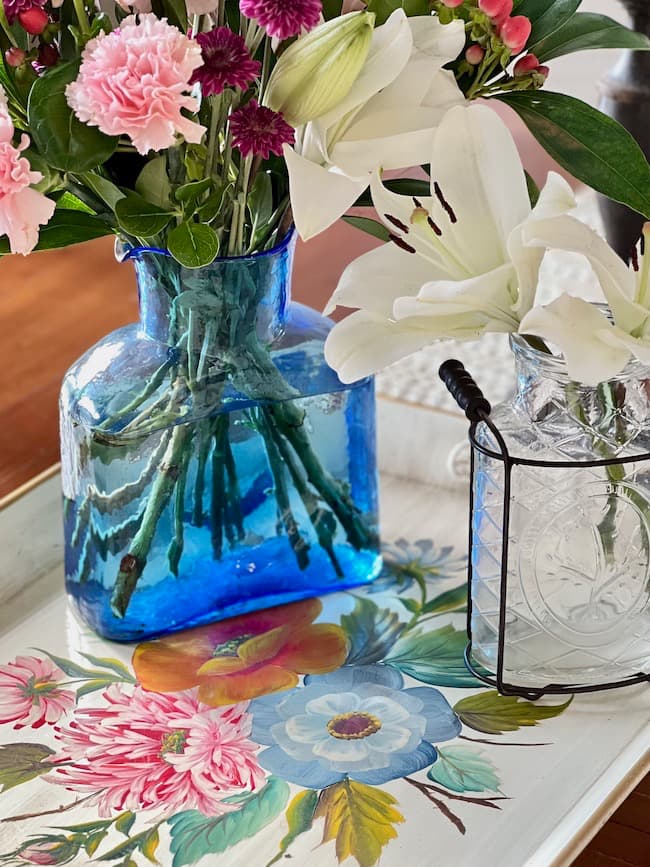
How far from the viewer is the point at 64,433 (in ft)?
2.35

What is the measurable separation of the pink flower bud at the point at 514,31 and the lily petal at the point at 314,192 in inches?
3.8

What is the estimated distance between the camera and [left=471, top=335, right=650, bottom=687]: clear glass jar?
0.63 meters

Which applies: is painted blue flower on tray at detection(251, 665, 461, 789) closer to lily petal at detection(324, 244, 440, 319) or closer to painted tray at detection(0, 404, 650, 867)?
painted tray at detection(0, 404, 650, 867)

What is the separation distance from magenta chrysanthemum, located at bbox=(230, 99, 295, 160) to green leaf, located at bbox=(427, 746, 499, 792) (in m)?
0.31

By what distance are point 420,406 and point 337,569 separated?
189 mm

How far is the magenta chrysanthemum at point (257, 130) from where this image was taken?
0.55m

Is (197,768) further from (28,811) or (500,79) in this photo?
(500,79)

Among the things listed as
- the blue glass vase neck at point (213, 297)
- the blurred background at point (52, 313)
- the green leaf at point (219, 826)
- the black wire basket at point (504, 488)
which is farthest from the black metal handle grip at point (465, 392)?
the blurred background at point (52, 313)

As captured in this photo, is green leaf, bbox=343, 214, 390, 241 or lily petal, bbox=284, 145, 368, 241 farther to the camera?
green leaf, bbox=343, 214, 390, 241

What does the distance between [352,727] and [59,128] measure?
0.33 m

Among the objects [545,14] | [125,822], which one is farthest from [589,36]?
[125,822]

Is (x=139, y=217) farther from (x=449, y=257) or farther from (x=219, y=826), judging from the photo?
(x=219, y=826)

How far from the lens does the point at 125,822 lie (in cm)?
59

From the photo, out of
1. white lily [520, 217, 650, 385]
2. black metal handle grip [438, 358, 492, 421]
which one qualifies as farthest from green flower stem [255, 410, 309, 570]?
white lily [520, 217, 650, 385]
